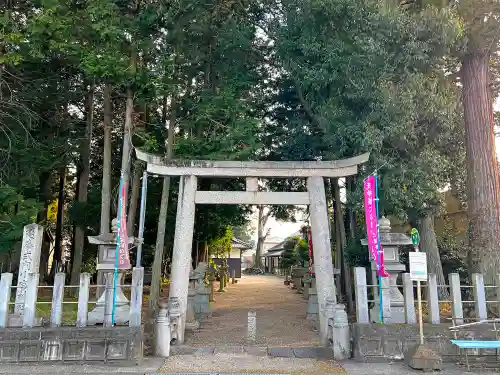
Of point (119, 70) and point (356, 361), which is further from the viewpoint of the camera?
point (119, 70)

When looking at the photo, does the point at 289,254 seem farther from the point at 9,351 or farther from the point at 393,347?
the point at 9,351

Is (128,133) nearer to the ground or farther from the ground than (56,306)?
farther from the ground

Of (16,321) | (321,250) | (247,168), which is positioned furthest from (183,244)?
(16,321)

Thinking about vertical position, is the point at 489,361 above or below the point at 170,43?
below

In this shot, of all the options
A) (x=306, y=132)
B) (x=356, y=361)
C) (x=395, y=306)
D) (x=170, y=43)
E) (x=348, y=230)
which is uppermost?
(x=170, y=43)

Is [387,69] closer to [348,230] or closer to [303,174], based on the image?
[303,174]

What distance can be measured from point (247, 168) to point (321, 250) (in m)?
2.60

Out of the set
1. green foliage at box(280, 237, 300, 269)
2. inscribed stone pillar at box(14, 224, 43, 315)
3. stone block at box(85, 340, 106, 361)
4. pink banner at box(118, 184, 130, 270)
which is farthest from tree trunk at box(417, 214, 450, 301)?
green foliage at box(280, 237, 300, 269)

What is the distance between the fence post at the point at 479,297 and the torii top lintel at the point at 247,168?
3.44m

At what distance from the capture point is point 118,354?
734 centimetres

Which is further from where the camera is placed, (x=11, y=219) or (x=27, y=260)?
(x=11, y=219)

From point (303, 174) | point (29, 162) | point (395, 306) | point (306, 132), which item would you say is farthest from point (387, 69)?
point (29, 162)

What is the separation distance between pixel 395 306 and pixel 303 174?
3602mm

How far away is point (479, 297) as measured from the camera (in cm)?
797
